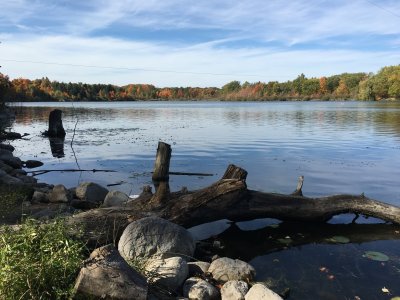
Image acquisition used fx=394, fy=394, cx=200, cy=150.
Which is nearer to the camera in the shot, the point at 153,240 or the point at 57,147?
the point at 153,240

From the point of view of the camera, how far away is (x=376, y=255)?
9711mm

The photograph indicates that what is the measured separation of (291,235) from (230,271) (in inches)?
152

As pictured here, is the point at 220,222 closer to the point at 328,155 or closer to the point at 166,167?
Answer: the point at 166,167

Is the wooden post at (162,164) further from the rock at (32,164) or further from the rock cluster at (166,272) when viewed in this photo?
the rock at (32,164)

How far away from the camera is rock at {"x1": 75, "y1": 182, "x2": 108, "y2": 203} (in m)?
13.7

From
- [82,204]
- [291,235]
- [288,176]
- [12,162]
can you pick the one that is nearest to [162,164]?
[82,204]

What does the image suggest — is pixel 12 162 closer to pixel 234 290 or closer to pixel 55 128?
pixel 55 128

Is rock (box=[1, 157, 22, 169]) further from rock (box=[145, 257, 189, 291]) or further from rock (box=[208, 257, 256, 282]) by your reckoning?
rock (box=[208, 257, 256, 282])

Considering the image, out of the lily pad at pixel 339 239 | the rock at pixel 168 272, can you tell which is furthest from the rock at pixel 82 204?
the lily pad at pixel 339 239

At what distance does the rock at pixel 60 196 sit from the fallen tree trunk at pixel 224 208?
13.0 feet

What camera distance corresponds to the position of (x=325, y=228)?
38.6 feet

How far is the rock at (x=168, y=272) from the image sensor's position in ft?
23.0

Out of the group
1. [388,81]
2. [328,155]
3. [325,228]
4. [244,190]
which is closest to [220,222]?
[244,190]

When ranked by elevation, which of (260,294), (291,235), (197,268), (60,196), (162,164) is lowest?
(291,235)
